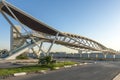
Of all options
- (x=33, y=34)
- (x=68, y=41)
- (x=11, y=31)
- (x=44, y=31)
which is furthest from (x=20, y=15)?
(x=68, y=41)

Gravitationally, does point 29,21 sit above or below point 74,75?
above

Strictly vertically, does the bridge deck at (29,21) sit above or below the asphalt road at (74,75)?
above

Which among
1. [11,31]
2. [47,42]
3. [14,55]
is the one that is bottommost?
[14,55]

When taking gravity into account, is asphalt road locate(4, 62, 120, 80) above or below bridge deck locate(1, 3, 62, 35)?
below

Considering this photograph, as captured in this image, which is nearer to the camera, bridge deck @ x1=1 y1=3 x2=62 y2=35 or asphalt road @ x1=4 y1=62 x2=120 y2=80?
asphalt road @ x1=4 y1=62 x2=120 y2=80

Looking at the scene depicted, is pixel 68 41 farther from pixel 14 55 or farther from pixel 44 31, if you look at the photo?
pixel 14 55

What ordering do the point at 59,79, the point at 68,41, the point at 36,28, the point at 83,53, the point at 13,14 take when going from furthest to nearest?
the point at 83,53, the point at 68,41, the point at 36,28, the point at 13,14, the point at 59,79

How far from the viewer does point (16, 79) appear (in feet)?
52.1

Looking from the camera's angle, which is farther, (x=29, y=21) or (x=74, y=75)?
(x=29, y=21)

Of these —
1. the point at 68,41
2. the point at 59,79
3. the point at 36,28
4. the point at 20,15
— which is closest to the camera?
the point at 59,79

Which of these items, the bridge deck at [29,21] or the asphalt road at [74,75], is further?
the bridge deck at [29,21]

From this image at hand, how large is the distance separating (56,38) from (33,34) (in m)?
8.84

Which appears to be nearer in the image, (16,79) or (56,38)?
(16,79)

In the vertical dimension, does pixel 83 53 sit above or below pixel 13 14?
below
